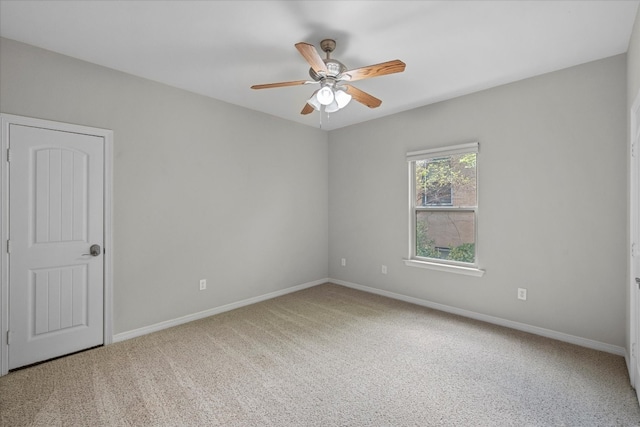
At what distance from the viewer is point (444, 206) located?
152 inches

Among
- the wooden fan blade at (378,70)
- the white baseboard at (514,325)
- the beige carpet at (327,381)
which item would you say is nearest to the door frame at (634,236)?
the beige carpet at (327,381)

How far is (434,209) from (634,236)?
193 cm

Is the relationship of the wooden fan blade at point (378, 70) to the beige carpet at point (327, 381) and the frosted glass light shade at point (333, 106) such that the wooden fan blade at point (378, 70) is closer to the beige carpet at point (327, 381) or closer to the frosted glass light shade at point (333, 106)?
the frosted glass light shade at point (333, 106)

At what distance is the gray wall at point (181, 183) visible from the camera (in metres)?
2.70

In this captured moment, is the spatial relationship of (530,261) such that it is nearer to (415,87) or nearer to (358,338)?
(358,338)

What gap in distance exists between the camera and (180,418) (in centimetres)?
189

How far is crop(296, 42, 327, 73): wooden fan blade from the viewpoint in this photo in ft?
6.32

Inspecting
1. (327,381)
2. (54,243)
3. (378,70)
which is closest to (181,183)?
(54,243)

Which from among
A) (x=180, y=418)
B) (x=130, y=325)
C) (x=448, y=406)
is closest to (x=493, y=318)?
(x=448, y=406)

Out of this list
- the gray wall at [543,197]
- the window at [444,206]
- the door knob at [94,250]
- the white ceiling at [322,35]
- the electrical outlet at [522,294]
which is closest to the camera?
the white ceiling at [322,35]

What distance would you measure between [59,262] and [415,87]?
3885 mm

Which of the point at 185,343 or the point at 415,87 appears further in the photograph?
the point at 415,87

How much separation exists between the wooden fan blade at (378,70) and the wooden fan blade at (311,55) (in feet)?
0.72

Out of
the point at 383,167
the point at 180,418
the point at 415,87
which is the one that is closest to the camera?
the point at 180,418
